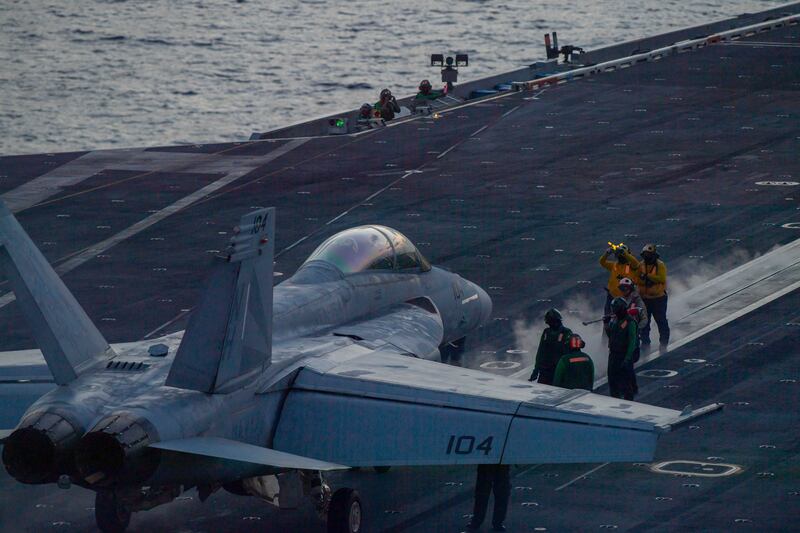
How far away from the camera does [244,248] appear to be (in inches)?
845

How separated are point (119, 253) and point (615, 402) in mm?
23535

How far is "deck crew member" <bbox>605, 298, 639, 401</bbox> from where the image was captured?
28391mm

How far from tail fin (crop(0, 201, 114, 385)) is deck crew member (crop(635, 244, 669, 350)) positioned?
1428 centimetres

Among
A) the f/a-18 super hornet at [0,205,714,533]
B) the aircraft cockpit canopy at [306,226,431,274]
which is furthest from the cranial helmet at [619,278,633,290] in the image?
the f/a-18 super hornet at [0,205,714,533]

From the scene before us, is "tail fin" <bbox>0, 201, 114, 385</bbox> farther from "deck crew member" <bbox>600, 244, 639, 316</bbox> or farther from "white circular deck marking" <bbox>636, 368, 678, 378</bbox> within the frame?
"deck crew member" <bbox>600, 244, 639, 316</bbox>

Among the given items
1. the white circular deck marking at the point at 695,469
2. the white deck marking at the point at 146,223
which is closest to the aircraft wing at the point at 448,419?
the white circular deck marking at the point at 695,469

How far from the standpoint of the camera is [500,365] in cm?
3225

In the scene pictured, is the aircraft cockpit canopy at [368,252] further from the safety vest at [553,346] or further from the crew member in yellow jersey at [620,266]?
the crew member in yellow jersey at [620,266]

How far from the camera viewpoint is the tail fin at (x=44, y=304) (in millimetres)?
21297

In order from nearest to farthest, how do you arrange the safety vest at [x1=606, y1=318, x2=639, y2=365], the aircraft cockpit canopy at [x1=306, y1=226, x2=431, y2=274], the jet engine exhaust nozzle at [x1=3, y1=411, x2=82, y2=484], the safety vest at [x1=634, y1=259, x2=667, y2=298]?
the jet engine exhaust nozzle at [x1=3, y1=411, x2=82, y2=484] → the aircraft cockpit canopy at [x1=306, y1=226, x2=431, y2=274] → the safety vest at [x1=606, y1=318, x2=639, y2=365] → the safety vest at [x1=634, y1=259, x2=667, y2=298]

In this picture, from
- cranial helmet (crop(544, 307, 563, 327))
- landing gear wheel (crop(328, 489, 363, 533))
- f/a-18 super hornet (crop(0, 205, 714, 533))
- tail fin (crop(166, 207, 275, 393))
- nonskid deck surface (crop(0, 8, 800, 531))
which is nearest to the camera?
f/a-18 super hornet (crop(0, 205, 714, 533))

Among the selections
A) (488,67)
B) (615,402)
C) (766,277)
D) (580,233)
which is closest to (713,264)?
(766,277)

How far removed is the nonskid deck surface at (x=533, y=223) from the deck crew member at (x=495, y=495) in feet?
1.61

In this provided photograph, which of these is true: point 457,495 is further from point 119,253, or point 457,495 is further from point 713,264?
point 119,253
